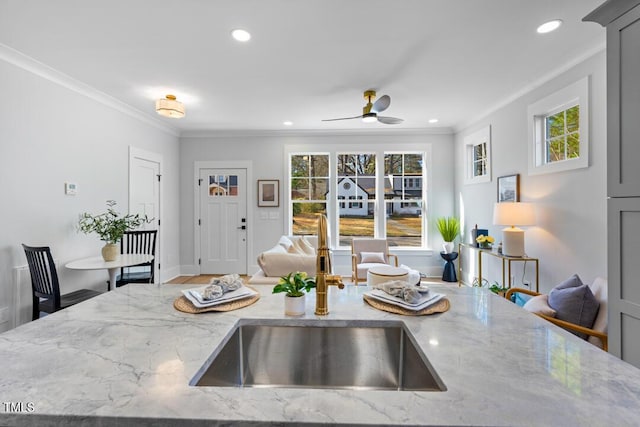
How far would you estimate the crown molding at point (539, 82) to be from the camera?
8.57 ft

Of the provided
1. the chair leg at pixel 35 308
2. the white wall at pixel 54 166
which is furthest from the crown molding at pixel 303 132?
the chair leg at pixel 35 308

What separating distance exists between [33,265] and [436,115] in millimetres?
5002

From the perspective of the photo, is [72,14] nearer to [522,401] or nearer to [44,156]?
[44,156]

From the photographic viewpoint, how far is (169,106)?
3.69 metres

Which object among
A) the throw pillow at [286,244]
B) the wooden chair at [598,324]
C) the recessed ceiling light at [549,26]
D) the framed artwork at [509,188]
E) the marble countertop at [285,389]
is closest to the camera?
the marble countertop at [285,389]

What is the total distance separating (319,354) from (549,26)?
2.87 metres

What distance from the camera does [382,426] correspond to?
0.55 m

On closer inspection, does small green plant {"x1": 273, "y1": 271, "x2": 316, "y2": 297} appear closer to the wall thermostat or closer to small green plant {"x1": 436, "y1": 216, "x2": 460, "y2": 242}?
the wall thermostat

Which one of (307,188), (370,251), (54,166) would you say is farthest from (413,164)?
(54,166)

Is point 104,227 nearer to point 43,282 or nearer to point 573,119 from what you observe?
point 43,282

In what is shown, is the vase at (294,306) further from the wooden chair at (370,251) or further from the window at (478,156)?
the window at (478,156)

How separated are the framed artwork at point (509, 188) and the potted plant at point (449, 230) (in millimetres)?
1125

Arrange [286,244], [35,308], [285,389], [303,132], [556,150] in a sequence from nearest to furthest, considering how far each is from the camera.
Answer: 1. [285,389]
2. [35,308]
3. [556,150]
4. [286,244]
5. [303,132]

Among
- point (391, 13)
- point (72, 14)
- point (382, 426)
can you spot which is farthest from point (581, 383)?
point (72, 14)
